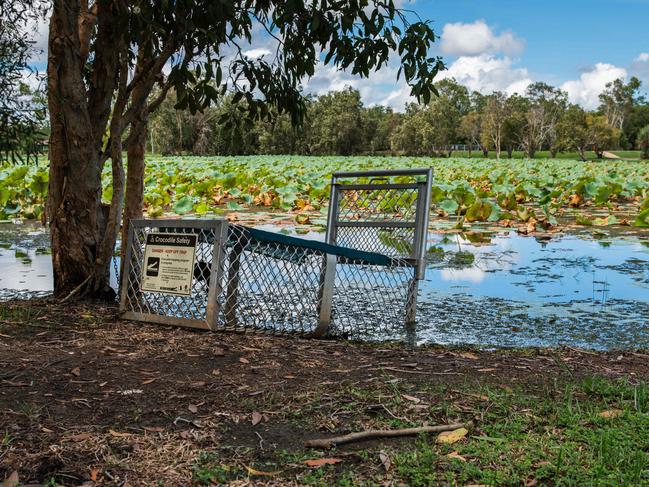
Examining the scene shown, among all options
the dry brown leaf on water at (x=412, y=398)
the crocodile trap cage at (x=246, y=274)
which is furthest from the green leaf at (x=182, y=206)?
the dry brown leaf on water at (x=412, y=398)

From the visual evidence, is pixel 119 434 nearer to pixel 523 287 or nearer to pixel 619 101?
pixel 523 287

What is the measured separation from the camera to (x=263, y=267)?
4023 millimetres

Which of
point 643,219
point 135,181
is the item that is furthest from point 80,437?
point 643,219

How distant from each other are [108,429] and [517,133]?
276ft

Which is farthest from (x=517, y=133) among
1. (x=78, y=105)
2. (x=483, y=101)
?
(x=78, y=105)

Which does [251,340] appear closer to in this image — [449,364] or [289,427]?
[449,364]

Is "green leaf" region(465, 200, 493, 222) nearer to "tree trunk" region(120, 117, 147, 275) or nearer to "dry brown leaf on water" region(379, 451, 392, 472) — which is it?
"tree trunk" region(120, 117, 147, 275)

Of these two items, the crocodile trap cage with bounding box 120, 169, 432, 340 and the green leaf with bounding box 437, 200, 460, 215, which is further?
the green leaf with bounding box 437, 200, 460, 215

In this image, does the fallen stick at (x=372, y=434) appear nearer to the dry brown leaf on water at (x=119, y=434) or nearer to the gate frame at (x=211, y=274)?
the dry brown leaf on water at (x=119, y=434)

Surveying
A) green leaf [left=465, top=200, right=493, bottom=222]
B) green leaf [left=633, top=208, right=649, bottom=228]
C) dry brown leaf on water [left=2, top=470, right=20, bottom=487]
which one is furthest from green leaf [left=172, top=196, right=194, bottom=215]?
dry brown leaf on water [left=2, top=470, right=20, bottom=487]

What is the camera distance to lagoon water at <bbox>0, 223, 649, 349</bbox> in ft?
15.5

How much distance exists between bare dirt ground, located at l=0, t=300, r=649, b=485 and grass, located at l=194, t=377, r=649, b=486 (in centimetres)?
3

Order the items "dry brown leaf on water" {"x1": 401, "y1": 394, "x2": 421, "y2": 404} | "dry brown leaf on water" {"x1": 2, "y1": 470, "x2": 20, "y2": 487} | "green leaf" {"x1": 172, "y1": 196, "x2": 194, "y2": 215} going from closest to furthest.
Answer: "dry brown leaf on water" {"x1": 2, "y1": 470, "x2": 20, "y2": 487} < "dry brown leaf on water" {"x1": 401, "y1": 394, "x2": 421, "y2": 404} < "green leaf" {"x1": 172, "y1": 196, "x2": 194, "y2": 215}

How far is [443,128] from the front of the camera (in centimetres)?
8025
